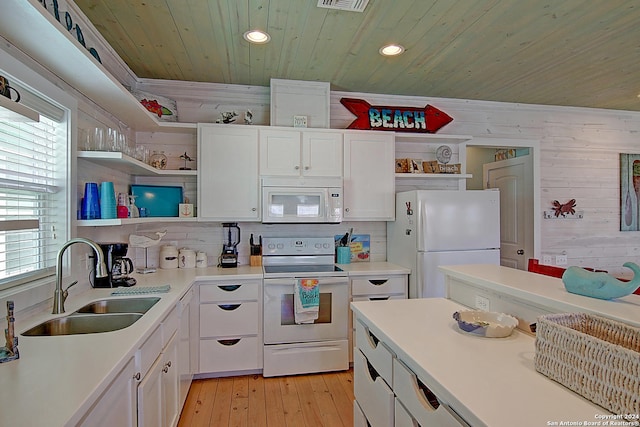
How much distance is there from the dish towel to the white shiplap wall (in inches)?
35.8

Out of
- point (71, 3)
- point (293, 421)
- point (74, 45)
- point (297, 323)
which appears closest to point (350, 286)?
point (297, 323)

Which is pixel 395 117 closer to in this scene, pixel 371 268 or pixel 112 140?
pixel 371 268

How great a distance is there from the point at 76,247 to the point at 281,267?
1.62 meters

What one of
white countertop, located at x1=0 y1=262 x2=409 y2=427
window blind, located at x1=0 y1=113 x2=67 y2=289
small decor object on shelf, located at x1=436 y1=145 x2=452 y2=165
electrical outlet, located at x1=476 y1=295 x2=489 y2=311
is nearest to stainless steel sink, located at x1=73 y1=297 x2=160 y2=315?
white countertop, located at x1=0 y1=262 x2=409 y2=427

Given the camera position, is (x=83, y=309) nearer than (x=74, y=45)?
No

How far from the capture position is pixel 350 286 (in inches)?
121

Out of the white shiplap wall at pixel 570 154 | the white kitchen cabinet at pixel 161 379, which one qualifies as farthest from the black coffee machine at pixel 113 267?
the white shiplap wall at pixel 570 154

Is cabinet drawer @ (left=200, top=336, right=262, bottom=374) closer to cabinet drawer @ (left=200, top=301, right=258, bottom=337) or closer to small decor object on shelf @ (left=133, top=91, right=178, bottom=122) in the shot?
cabinet drawer @ (left=200, top=301, right=258, bottom=337)

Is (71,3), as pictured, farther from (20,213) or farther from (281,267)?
(281,267)

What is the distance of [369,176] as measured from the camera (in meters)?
3.37

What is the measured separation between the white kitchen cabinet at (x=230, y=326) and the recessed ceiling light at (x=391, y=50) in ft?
6.72

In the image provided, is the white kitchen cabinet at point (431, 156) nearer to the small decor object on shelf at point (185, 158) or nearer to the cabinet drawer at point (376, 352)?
the small decor object on shelf at point (185, 158)

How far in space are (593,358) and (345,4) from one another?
2016 mm

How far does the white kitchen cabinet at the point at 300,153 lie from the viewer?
10.3ft
